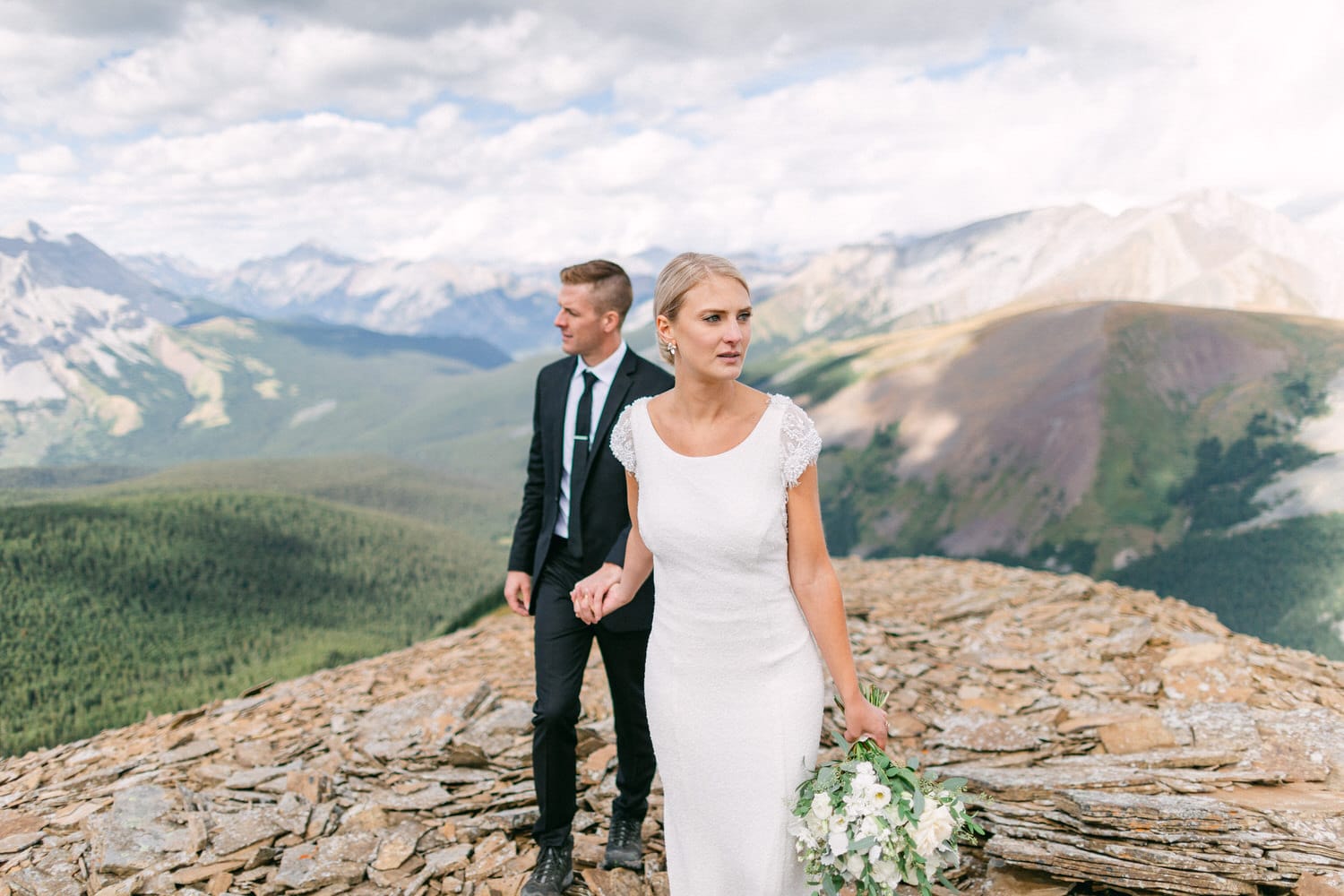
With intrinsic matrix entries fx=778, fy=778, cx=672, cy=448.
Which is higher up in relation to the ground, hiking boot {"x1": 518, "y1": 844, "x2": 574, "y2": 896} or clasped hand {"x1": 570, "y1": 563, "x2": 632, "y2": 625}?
clasped hand {"x1": 570, "y1": 563, "x2": 632, "y2": 625}

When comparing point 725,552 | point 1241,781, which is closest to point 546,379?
point 725,552

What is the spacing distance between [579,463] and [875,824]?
232 cm

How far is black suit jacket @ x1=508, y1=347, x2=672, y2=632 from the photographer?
414 cm

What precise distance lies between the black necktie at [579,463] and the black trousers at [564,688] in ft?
0.46

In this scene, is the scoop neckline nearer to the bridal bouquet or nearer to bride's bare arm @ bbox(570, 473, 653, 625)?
bride's bare arm @ bbox(570, 473, 653, 625)

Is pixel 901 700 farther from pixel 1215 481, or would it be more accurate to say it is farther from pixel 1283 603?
pixel 1215 481

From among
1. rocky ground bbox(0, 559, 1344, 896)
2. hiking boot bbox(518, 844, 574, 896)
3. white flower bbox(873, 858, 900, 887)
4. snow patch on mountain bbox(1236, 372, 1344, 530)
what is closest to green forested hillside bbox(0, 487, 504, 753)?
rocky ground bbox(0, 559, 1344, 896)

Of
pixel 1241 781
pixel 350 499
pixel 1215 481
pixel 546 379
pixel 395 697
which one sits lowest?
pixel 350 499

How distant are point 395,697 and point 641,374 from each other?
571 centimetres

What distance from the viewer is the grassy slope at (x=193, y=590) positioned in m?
32.1

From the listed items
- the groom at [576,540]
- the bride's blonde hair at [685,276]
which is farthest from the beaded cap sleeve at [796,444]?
the groom at [576,540]

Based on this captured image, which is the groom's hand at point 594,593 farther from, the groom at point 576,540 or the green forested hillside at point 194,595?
the green forested hillside at point 194,595

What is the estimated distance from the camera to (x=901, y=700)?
24.6 ft

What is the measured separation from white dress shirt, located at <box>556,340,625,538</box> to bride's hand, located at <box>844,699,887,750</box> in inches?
74.5
